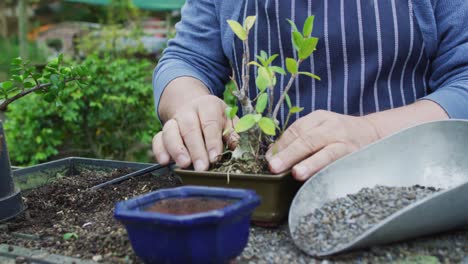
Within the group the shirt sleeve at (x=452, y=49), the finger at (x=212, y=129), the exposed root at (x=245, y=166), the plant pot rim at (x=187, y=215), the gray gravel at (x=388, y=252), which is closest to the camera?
the plant pot rim at (x=187, y=215)

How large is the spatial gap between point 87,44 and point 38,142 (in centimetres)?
239

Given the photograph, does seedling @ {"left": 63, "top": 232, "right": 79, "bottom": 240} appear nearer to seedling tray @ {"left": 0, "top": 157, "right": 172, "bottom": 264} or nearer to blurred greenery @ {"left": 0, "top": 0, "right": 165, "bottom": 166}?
seedling tray @ {"left": 0, "top": 157, "right": 172, "bottom": 264}

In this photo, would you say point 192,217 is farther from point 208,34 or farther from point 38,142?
point 38,142

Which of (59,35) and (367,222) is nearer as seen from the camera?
(367,222)

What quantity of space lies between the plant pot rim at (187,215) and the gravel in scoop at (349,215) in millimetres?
147

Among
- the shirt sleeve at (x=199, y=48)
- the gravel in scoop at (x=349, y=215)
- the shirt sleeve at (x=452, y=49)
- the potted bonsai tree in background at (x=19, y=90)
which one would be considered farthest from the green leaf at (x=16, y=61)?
the shirt sleeve at (x=452, y=49)

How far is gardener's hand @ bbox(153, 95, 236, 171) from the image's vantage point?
1.17 meters

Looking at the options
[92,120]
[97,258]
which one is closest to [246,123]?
[97,258]

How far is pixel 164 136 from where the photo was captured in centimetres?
128

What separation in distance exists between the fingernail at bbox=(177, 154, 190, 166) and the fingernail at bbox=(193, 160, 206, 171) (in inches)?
1.3

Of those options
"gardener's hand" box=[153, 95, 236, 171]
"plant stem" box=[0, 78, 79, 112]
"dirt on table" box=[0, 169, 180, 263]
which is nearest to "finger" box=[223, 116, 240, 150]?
"gardener's hand" box=[153, 95, 236, 171]

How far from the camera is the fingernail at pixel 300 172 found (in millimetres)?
1028

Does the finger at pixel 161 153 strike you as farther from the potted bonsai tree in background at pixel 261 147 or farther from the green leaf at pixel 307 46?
the green leaf at pixel 307 46

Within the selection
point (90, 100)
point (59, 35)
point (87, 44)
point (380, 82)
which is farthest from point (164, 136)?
point (59, 35)
